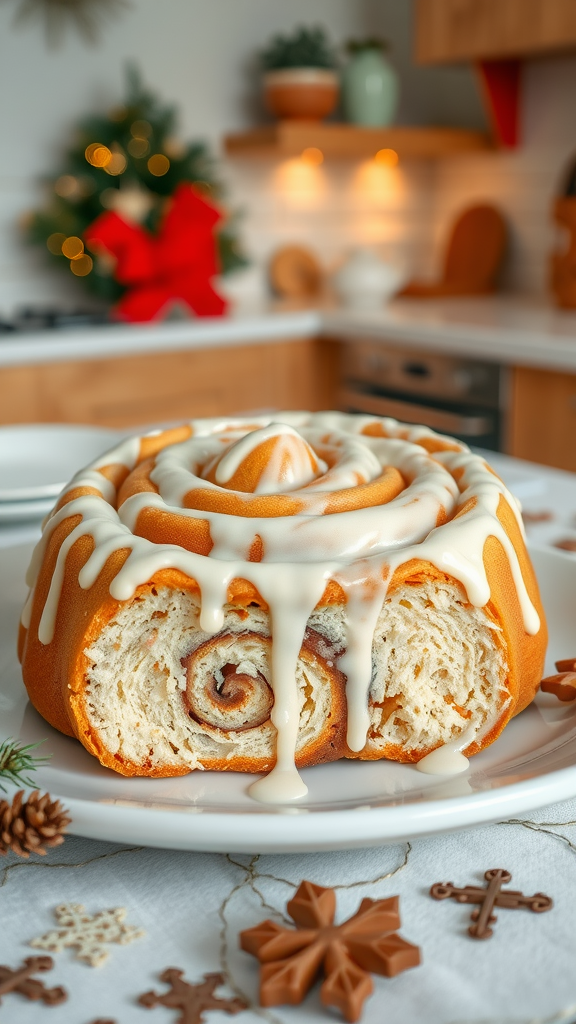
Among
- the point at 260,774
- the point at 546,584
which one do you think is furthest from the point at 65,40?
the point at 260,774

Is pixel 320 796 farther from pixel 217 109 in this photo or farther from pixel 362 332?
pixel 217 109

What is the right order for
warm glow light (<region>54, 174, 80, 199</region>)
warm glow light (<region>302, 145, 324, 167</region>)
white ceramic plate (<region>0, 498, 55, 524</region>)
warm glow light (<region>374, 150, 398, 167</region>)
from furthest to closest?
warm glow light (<region>374, 150, 398, 167</region>) → warm glow light (<region>302, 145, 324, 167</region>) → warm glow light (<region>54, 174, 80, 199</region>) → white ceramic plate (<region>0, 498, 55, 524</region>)

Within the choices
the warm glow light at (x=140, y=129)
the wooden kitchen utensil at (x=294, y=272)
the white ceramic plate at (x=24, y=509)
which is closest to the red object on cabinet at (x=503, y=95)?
the wooden kitchen utensil at (x=294, y=272)

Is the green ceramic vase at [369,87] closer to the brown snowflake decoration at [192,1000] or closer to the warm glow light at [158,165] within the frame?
the warm glow light at [158,165]

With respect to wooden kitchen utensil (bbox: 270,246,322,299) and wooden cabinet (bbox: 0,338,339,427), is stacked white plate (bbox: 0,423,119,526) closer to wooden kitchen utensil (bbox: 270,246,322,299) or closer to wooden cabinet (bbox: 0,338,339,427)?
wooden cabinet (bbox: 0,338,339,427)

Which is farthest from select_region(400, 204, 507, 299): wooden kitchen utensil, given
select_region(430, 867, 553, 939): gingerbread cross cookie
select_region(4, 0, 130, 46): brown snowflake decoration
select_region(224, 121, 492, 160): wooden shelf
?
select_region(430, 867, 553, 939): gingerbread cross cookie

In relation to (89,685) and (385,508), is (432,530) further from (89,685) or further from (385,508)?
(89,685)
